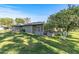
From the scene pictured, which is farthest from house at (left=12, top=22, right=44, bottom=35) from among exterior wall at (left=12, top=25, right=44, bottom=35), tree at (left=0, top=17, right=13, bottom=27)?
tree at (left=0, top=17, right=13, bottom=27)

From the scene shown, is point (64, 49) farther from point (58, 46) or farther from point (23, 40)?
point (23, 40)

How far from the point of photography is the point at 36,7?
352 centimetres

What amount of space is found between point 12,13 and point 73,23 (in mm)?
1068

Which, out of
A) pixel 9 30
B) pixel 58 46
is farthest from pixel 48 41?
pixel 9 30

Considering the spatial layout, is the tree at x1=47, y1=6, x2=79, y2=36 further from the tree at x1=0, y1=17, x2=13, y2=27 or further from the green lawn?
the tree at x1=0, y1=17, x2=13, y2=27

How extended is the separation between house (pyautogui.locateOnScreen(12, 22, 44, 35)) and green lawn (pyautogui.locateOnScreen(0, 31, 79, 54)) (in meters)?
0.07

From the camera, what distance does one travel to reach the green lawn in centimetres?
347

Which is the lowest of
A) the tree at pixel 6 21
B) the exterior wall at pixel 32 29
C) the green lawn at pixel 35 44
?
the green lawn at pixel 35 44

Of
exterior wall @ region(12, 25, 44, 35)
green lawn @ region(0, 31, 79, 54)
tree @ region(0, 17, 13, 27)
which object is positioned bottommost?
green lawn @ region(0, 31, 79, 54)

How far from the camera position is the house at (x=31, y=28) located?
139 inches

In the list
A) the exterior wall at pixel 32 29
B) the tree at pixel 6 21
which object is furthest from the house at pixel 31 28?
the tree at pixel 6 21

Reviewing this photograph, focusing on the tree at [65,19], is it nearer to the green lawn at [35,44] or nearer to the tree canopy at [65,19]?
the tree canopy at [65,19]

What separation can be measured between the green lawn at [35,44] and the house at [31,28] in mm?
71

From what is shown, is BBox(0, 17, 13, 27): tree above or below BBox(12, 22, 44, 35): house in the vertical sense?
above
